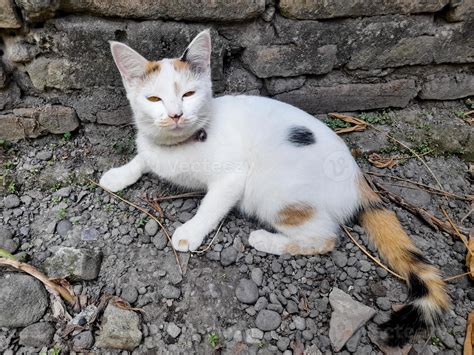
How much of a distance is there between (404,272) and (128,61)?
159 centimetres

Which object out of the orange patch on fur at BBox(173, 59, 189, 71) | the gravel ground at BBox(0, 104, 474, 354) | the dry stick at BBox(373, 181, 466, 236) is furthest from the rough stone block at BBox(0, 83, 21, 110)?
the dry stick at BBox(373, 181, 466, 236)

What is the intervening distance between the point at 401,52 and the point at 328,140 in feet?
3.02

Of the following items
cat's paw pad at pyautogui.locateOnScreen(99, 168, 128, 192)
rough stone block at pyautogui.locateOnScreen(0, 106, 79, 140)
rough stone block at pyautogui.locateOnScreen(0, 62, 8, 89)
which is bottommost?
cat's paw pad at pyautogui.locateOnScreen(99, 168, 128, 192)

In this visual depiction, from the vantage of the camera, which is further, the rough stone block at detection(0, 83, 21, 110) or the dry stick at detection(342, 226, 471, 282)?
the rough stone block at detection(0, 83, 21, 110)

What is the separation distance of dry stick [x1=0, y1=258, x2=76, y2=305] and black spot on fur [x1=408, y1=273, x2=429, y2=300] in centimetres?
147

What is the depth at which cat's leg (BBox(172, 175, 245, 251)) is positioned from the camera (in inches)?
67.6

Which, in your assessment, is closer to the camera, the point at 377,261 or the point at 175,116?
the point at 175,116

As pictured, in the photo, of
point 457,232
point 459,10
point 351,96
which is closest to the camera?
point 457,232

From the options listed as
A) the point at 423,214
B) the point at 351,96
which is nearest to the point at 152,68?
the point at 351,96

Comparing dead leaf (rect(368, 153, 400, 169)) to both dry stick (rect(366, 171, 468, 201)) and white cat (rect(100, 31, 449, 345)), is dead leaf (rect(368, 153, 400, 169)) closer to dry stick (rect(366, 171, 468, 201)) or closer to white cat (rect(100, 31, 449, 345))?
dry stick (rect(366, 171, 468, 201))

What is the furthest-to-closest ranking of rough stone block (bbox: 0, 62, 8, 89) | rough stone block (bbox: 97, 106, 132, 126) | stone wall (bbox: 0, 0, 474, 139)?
rough stone block (bbox: 97, 106, 132, 126), rough stone block (bbox: 0, 62, 8, 89), stone wall (bbox: 0, 0, 474, 139)

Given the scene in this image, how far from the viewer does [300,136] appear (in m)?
1.68

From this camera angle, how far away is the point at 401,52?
7.03 ft

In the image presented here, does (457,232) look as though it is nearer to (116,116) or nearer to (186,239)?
(186,239)
